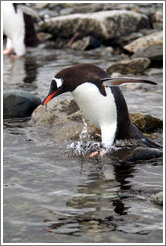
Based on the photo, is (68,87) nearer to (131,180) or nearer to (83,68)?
(83,68)

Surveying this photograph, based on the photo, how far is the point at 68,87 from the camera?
504 cm

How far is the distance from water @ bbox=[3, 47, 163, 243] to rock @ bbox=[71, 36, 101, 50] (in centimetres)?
623

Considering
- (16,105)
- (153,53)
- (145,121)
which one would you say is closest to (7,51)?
(153,53)

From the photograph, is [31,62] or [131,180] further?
[31,62]

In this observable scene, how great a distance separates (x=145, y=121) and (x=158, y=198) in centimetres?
228

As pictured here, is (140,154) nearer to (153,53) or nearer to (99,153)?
(99,153)

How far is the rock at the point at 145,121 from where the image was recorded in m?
6.02

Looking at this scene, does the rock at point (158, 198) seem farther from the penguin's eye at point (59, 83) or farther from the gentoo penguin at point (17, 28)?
the gentoo penguin at point (17, 28)

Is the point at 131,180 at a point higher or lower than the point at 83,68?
lower

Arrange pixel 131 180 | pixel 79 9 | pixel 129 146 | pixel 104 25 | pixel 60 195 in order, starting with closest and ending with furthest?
pixel 60 195, pixel 131 180, pixel 129 146, pixel 104 25, pixel 79 9

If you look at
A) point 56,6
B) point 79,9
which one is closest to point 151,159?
point 79,9

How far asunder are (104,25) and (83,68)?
7766 millimetres

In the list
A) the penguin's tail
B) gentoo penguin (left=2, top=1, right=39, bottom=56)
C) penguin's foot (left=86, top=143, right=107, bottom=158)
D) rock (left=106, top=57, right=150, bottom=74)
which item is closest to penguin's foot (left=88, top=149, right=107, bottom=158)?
penguin's foot (left=86, top=143, right=107, bottom=158)

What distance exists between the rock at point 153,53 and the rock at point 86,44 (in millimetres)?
2370
